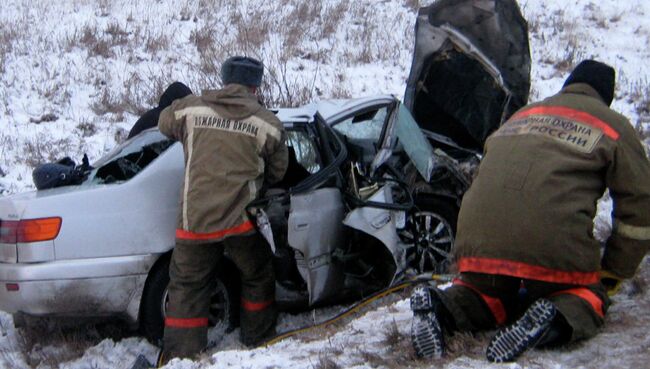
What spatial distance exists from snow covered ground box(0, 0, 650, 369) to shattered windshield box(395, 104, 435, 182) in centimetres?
124

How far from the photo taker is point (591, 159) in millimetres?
3627

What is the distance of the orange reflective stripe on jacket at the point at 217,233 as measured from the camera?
4.80 metres

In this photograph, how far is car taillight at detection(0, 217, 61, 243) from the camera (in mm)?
4699

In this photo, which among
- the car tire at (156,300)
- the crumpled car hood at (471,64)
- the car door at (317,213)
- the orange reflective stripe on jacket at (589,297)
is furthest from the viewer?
the crumpled car hood at (471,64)

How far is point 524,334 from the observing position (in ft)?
11.4

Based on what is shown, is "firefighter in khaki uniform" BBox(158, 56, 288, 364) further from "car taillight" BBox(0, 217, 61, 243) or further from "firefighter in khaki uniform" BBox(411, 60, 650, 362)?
"firefighter in khaki uniform" BBox(411, 60, 650, 362)

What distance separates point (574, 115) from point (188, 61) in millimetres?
8203

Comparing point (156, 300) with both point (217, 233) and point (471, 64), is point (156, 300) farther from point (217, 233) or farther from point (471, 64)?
point (471, 64)

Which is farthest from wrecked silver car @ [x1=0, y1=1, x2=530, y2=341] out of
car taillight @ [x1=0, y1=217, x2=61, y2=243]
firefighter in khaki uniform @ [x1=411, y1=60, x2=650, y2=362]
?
firefighter in khaki uniform @ [x1=411, y1=60, x2=650, y2=362]

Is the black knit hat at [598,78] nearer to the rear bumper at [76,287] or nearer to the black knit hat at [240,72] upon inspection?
the black knit hat at [240,72]

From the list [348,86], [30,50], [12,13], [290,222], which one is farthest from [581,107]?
[12,13]

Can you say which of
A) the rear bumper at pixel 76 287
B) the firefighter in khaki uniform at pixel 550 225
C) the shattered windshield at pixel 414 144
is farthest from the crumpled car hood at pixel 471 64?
the rear bumper at pixel 76 287

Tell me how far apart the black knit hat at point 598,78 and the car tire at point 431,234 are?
2219 millimetres

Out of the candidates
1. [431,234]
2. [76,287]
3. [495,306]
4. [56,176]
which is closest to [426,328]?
[495,306]
